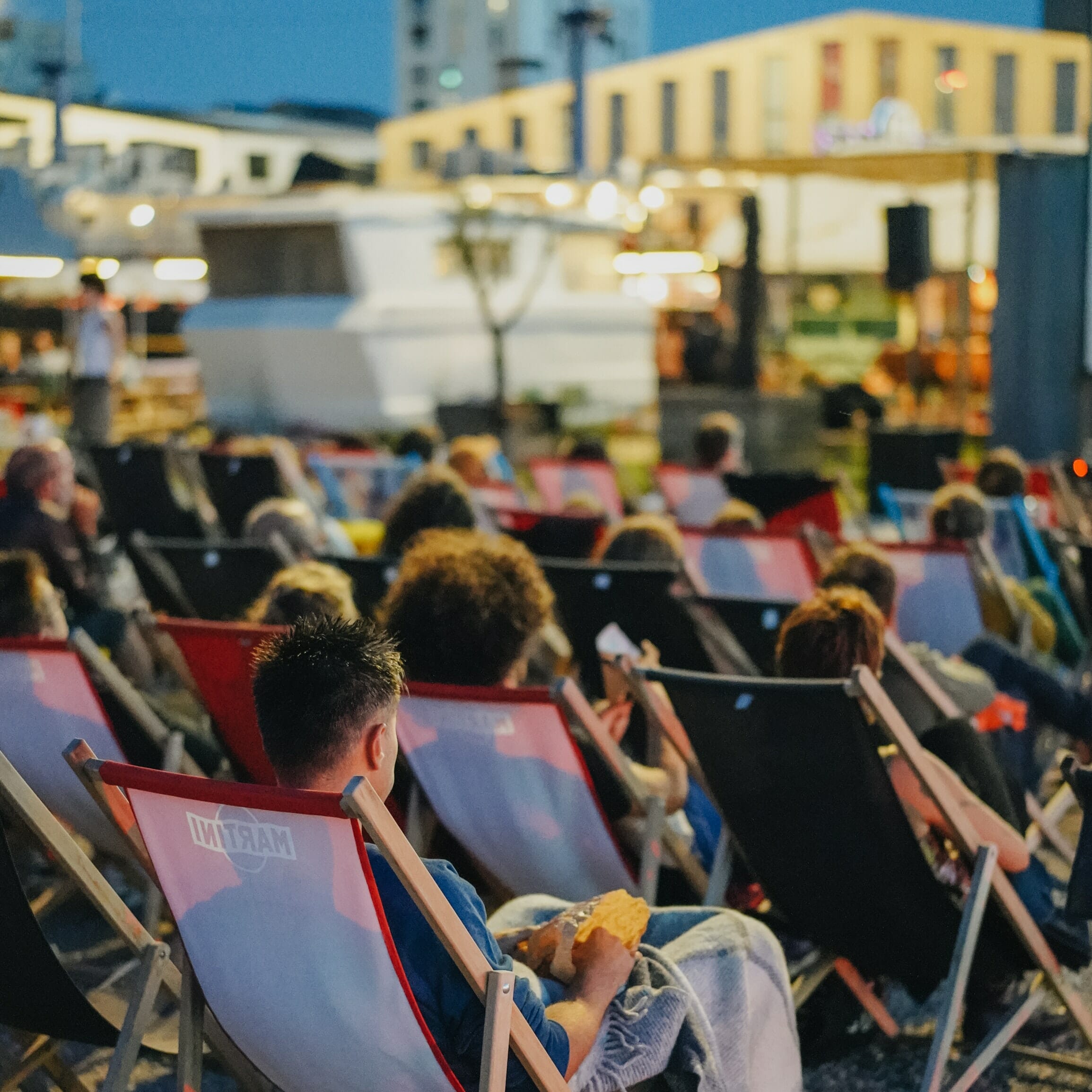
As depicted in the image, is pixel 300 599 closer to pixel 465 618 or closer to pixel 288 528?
pixel 465 618

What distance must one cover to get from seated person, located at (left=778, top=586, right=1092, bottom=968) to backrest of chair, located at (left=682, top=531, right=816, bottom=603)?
2.05 meters

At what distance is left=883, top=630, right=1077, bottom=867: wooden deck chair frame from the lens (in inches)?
134

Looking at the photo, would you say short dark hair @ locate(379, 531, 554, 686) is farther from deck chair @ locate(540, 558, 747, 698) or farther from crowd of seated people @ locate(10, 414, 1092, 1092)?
deck chair @ locate(540, 558, 747, 698)

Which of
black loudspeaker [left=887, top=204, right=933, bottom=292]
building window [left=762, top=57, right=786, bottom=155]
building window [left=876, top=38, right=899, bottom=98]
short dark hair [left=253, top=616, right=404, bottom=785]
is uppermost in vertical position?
building window [left=876, top=38, right=899, bottom=98]

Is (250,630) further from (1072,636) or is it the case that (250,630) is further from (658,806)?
(1072,636)

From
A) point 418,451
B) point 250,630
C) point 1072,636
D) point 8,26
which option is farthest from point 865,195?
point 8,26

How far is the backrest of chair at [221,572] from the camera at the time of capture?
4973 mm

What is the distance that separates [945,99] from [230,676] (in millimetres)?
32835

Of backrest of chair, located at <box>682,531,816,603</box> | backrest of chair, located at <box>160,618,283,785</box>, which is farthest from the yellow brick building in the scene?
backrest of chair, located at <box>160,618,283,785</box>

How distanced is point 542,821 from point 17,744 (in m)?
1.13

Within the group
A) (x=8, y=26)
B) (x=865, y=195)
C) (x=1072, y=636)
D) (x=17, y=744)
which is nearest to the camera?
(x=17, y=744)

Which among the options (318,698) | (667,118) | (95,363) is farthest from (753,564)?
(667,118)

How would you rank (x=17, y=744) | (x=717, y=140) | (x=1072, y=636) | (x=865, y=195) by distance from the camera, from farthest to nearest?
(x=717, y=140) → (x=865, y=195) → (x=1072, y=636) → (x=17, y=744)

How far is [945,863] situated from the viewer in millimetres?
3146
